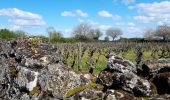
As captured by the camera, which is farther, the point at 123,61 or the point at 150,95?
the point at 123,61

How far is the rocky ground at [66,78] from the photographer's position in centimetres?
830

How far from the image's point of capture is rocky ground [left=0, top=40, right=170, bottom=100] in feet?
27.2

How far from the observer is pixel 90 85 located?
9.34 metres

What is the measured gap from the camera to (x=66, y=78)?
985 cm

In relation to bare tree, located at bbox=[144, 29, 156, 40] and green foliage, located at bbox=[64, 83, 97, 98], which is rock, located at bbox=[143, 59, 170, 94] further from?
bare tree, located at bbox=[144, 29, 156, 40]

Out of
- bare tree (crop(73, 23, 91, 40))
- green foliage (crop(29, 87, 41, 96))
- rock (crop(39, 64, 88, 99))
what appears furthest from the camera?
bare tree (crop(73, 23, 91, 40))

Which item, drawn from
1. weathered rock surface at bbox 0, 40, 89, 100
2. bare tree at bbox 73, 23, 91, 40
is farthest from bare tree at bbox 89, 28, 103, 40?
weathered rock surface at bbox 0, 40, 89, 100

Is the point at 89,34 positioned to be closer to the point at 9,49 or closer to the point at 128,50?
the point at 128,50

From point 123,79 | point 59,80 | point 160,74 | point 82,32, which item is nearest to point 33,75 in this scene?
point 59,80

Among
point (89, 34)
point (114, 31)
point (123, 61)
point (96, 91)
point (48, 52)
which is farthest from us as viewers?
point (114, 31)

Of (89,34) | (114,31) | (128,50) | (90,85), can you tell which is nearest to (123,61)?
(90,85)

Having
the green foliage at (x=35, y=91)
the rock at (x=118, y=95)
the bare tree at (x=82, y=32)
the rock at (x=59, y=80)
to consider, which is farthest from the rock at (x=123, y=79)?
the bare tree at (x=82, y=32)

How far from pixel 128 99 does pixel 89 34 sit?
157930 mm

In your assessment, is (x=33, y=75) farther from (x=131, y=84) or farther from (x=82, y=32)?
(x=82, y=32)
